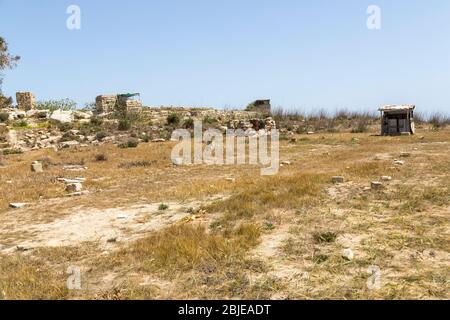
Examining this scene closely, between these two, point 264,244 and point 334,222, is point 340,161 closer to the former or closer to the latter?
point 334,222

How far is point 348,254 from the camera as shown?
4023 millimetres

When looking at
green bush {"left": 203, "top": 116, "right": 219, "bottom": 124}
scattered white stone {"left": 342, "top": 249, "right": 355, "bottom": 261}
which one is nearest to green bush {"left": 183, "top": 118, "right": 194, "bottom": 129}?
green bush {"left": 203, "top": 116, "right": 219, "bottom": 124}

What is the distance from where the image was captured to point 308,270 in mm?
3789

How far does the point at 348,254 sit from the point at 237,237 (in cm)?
135

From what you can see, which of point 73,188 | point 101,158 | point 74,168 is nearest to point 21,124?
point 101,158

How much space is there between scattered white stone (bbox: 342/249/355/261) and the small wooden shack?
1642 cm

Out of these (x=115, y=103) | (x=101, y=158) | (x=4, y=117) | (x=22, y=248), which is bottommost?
(x=22, y=248)

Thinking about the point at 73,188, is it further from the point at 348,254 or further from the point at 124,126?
the point at 124,126

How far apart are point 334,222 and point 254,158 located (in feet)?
26.1

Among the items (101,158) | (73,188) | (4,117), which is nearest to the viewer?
(73,188)

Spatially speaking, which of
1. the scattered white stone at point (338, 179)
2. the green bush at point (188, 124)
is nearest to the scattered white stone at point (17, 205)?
the scattered white stone at point (338, 179)

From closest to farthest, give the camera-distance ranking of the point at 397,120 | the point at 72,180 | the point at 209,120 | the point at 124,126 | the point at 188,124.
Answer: the point at 72,180 < the point at 397,120 < the point at 124,126 < the point at 188,124 < the point at 209,120

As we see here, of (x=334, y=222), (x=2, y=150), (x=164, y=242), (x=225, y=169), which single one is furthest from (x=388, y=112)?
(x=2, y=150)

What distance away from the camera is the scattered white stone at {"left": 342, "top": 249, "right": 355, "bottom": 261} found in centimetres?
397
